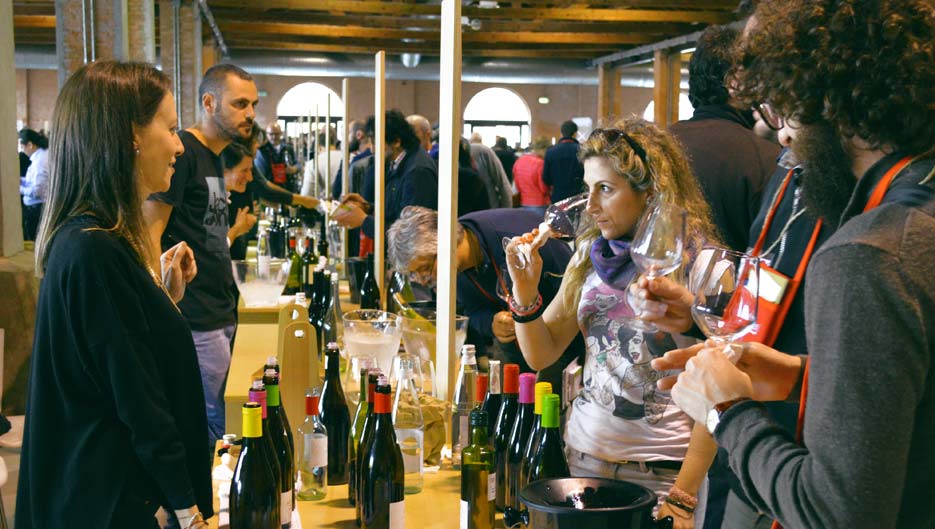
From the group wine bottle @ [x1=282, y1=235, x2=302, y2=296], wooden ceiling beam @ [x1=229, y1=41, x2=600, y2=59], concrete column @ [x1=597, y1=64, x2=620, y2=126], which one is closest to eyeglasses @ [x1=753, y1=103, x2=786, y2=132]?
wine bottle @ [x1=282, y1=235, x2=302, y2=296]

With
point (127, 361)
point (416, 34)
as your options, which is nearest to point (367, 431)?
point (127, 361)

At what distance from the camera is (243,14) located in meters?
10.8

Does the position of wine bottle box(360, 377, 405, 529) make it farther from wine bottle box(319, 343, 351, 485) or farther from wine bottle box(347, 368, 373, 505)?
wine bottle box(319, 343, 351, 485)

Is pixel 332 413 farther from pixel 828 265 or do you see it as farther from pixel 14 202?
pixel 14 202

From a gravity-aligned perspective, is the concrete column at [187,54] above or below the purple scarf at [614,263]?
above

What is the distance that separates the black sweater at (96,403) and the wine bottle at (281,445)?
165mm

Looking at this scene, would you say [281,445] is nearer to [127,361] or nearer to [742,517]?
[127,361]

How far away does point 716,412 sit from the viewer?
1.14 meters

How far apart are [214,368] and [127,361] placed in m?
2.08

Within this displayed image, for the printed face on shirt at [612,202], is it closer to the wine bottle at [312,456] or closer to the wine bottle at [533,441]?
the wine bottle at [533,441]

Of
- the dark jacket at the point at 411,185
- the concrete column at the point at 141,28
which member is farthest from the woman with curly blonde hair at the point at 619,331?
the concrete column at the point at 141,28

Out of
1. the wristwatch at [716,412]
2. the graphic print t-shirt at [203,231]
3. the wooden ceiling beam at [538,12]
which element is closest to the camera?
the wristwatch at [716,412]

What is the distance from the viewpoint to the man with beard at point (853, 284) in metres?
0.93

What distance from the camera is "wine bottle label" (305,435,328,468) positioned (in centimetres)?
183
